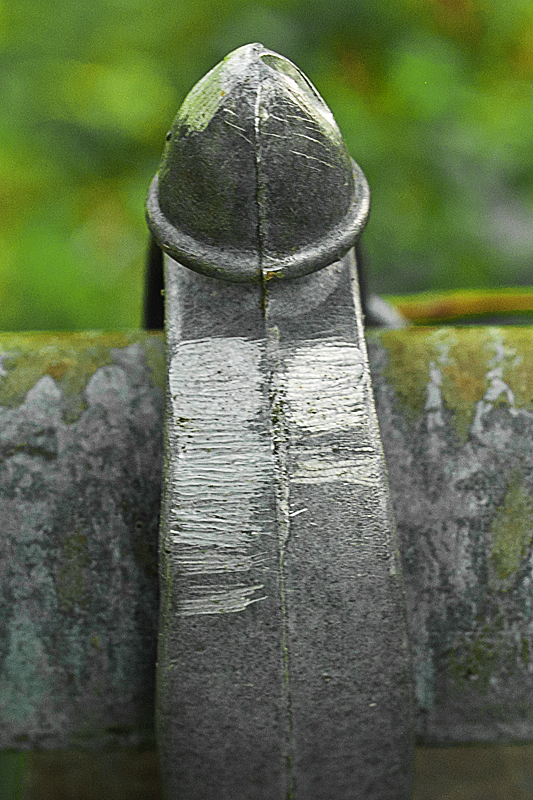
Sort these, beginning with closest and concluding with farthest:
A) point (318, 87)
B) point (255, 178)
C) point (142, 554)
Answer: point (255, 178) < point (142, 554) < point (318, 87)

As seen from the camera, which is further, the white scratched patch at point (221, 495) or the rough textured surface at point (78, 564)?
the rough textured surface at point (78, 564)

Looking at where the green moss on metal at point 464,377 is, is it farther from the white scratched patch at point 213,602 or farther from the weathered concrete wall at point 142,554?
the white scratched patch at point 213,602

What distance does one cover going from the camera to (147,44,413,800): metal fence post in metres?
0.68

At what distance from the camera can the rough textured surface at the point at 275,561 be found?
0.69 metres

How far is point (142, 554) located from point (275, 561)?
0.17 metres

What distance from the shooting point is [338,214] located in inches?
27.9

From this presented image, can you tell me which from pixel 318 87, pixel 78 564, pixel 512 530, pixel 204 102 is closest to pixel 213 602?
pixel 78 564

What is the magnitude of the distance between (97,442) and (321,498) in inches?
9.7

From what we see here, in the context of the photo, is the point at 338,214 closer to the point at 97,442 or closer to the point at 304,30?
the point at 97,442

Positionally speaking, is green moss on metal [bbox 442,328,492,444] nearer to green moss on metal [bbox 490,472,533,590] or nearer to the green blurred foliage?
green moss on metal [bbox 490,472,533,590]

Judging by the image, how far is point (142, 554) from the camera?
2.60ft

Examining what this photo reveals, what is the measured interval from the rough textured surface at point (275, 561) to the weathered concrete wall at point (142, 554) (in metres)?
0.10

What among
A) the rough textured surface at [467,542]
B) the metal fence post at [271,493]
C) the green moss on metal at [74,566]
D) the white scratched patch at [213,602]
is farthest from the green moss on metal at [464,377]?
the green moss on metal at [74,566]

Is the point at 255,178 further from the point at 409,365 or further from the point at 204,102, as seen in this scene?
the point at 409,365
